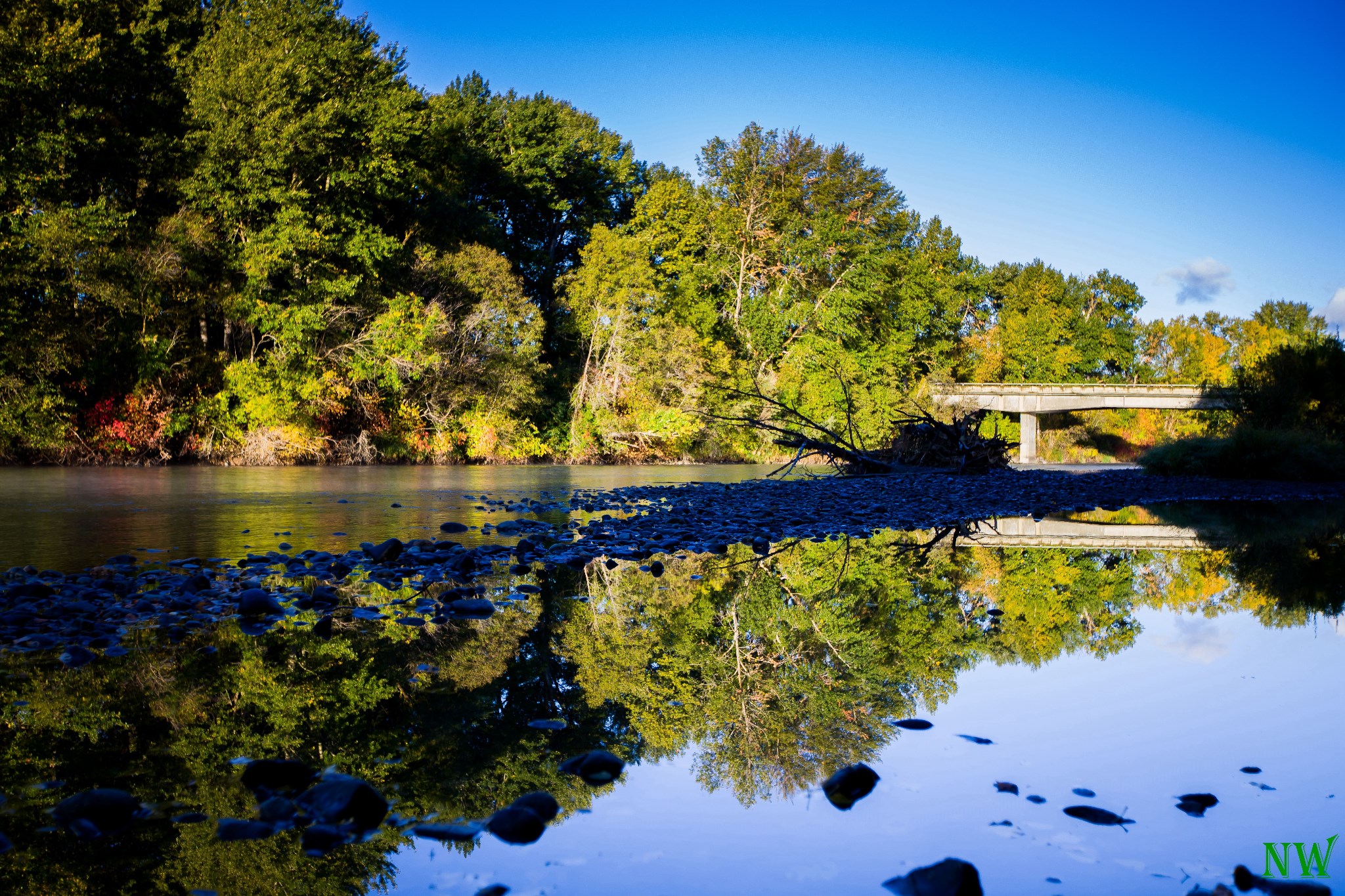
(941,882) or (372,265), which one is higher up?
(372,265)

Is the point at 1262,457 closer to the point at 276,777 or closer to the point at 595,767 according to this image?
the point at 595,767

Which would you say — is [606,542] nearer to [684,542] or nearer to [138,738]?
[684,542]

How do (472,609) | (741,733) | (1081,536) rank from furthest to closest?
(1081,536) → (472,609) → (741,733)

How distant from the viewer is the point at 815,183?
39062mm

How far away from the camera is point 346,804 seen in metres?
1.56

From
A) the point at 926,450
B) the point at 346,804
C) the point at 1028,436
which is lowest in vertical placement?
the point at 346,804

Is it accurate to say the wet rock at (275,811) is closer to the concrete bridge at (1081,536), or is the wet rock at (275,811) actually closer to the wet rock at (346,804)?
the wet rock at (346,804)

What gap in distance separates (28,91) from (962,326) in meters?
53.4

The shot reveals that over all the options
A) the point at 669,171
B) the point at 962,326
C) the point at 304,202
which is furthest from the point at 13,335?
the point at 962,326

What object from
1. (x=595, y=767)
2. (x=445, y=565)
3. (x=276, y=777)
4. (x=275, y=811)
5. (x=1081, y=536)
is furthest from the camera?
(x=1081, y=536)

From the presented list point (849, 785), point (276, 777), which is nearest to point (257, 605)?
point (276, 777)

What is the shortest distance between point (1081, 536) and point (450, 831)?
6.71 meters

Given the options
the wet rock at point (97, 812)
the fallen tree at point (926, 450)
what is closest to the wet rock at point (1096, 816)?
the wet rock at point (97, 812)

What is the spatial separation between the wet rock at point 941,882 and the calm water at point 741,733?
1.4 inches
